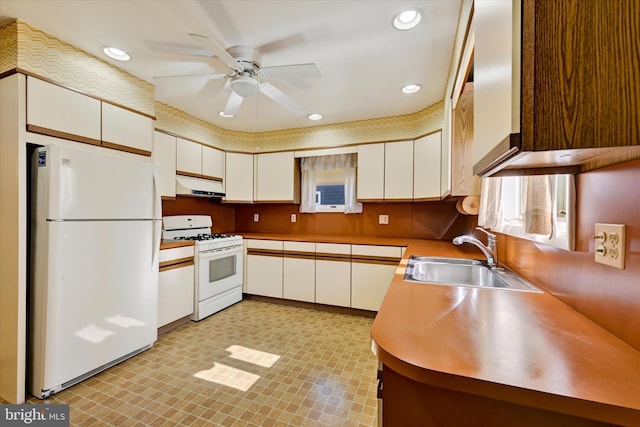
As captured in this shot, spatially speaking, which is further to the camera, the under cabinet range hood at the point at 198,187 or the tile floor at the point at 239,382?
the under cabinet range hood at the point at 198,187

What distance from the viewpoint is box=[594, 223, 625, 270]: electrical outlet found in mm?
703

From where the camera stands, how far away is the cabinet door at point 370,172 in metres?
3.27

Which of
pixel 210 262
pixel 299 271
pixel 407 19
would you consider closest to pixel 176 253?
pixel 210 262

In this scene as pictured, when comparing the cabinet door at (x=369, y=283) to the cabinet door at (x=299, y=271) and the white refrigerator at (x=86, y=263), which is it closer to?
the cabinet door at (x=299, y=271)

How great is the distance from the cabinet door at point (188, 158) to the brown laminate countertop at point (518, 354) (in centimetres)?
289

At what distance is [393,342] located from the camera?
0.73 m

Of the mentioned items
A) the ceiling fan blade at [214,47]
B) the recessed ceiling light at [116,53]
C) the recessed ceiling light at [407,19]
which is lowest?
the ceiling fan blade at [214,47]

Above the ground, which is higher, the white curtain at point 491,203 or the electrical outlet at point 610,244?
the white curtain at point 491,203

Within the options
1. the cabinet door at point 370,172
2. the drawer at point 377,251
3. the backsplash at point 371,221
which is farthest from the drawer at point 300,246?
the cabinet door at point 370,172

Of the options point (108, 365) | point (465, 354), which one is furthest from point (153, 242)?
point (465, 354)

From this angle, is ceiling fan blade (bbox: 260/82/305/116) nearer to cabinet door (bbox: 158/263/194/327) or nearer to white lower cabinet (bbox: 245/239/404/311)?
white lower cabinet (bbox: 245/239/404/311)

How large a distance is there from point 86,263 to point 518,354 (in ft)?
7.73

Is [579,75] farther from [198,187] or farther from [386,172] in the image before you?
[198,187]

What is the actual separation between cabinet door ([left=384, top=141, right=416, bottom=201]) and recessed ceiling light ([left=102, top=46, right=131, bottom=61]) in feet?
8.36
